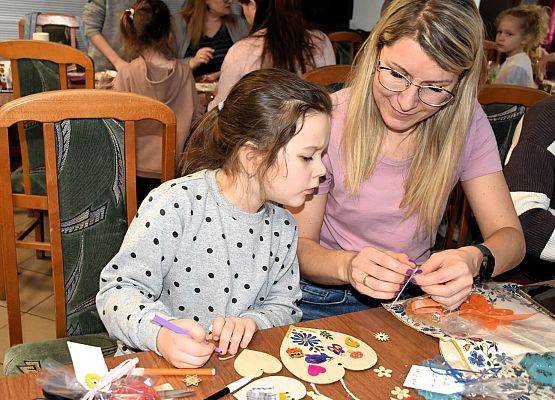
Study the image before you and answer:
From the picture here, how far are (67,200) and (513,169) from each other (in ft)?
4.20

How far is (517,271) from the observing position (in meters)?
1.82

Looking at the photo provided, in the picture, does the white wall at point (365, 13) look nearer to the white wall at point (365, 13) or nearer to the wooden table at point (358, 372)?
the white wall at point (365, 13)

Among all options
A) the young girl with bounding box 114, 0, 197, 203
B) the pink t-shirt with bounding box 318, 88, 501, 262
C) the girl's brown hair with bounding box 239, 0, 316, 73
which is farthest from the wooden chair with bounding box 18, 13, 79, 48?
the pink t-shirt with bounding box 318, 88, 501, 262

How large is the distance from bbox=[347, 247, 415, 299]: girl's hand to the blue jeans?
0.37m

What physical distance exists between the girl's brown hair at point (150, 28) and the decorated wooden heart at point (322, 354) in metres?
2.12

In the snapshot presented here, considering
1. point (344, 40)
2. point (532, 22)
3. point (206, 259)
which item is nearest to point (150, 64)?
point (206, 259)

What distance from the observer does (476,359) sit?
3.66 feet

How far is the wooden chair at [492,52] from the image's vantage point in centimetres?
484

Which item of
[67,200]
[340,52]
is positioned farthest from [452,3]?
[340,52]

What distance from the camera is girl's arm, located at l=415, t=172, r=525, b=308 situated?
1280 millimetres

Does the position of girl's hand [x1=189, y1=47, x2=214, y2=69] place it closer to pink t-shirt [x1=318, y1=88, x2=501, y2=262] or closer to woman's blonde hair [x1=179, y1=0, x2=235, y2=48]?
woman's blonde hair [x1=179, y1=0, x2=235, y2=48]

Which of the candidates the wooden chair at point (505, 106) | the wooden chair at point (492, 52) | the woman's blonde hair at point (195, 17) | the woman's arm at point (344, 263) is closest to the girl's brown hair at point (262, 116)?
the woman's arm at point (344, 263)

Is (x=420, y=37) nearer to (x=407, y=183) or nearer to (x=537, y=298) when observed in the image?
(x=407, y=183)

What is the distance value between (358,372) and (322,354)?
0.24ft
